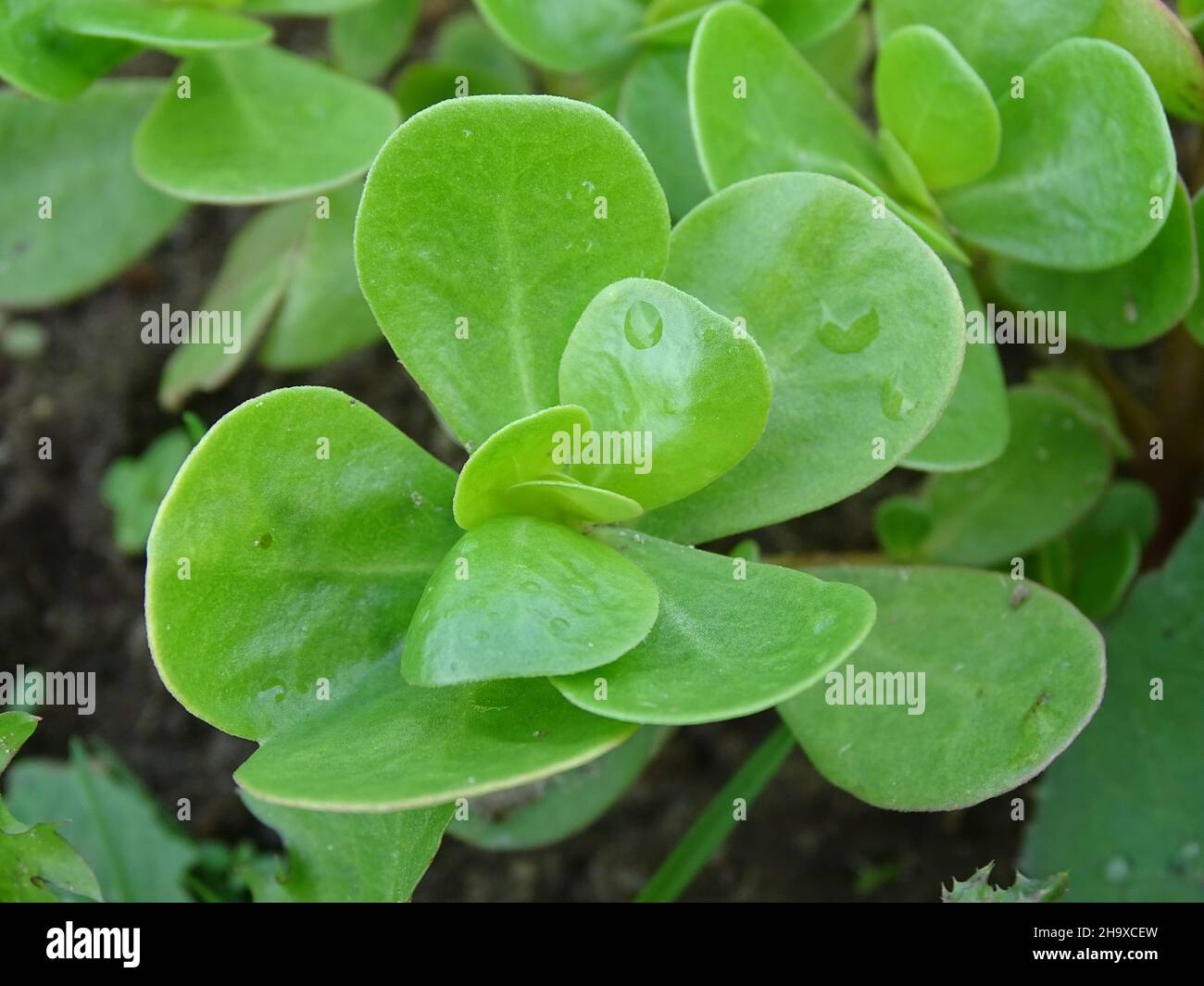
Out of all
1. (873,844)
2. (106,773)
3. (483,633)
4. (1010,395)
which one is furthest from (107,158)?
(873,844)

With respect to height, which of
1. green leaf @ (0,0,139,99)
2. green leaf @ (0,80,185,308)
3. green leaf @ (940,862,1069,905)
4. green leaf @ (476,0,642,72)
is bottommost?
green leaf @ (940,862,1069,905)

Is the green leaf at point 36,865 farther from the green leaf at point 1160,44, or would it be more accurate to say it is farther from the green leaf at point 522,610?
the green leaf at point 1160,44

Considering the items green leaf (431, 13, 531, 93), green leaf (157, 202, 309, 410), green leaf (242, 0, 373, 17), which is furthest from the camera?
green leaf (431, 13, 531, 93)

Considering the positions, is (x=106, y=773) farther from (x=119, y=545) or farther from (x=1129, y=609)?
(x=1129, y=609)

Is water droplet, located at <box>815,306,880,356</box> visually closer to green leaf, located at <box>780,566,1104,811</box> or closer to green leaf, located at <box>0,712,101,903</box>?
green leaf, located at <box>780,566,1104,811</box>

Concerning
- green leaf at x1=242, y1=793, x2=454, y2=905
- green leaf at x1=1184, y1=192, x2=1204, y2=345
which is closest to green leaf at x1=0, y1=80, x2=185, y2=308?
green leaf at x1=242, y1=793, x2=454, y2=905

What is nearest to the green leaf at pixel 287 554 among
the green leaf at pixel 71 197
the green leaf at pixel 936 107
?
the green leaf at pixel 936 107
